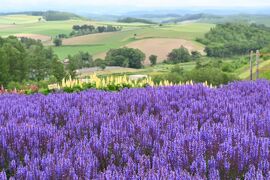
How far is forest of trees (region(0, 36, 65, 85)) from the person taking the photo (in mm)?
90688

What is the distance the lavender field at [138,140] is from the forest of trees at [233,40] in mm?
133028

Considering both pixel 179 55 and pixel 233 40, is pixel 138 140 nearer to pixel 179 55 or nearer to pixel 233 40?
pixel 179 55

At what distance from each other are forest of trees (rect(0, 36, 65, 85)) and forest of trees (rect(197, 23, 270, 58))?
50914mm

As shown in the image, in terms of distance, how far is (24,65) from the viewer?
324 ft

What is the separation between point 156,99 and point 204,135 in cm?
224

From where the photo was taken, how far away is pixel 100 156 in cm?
364

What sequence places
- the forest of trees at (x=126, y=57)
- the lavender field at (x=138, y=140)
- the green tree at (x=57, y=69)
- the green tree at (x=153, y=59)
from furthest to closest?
1. the forest of trees at (x=126, y=57)
2. the green tree at (x=153, y=59)
3. the green tree at (x=57, y=69)
4. the lavender field at (x=138, y=140)

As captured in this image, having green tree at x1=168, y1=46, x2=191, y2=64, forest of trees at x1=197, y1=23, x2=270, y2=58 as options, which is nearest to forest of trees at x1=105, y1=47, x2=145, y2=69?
green tree at x1=168, y1=46, x2=191, y2=64

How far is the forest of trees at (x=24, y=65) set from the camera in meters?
90.7

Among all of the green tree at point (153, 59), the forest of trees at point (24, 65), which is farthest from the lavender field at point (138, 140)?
the green tree at point (153, 59)


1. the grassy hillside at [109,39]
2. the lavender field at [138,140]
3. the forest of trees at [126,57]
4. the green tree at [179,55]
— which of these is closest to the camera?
the lavender field at [138,140]

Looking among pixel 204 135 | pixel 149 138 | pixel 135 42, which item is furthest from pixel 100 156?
pixel 135 42

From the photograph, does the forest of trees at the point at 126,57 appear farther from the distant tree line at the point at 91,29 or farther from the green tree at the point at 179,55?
the distant tree line at the point at 91,29

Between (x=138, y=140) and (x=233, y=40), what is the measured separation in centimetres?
15865
